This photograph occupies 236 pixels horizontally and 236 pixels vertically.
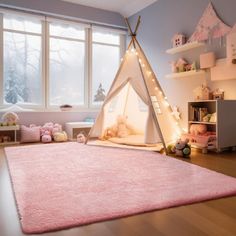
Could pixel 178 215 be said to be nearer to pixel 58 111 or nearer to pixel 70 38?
pixel 58 111

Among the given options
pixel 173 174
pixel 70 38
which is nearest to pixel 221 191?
pixel 173 174

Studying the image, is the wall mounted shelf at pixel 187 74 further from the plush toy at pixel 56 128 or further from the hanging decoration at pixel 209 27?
the plush toy at pixel 56 128

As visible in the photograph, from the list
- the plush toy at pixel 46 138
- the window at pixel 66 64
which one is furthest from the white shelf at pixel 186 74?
the plush toy at pixel 46 138

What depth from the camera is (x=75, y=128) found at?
482 cm

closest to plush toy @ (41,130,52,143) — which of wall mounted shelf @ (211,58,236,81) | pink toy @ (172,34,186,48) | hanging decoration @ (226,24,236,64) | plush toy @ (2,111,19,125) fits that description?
plush toy @ (2,111,19,125)

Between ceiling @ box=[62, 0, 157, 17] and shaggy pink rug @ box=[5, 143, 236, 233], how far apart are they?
3381 mm

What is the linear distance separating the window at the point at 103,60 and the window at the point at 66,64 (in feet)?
0.85

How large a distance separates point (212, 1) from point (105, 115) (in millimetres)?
2410

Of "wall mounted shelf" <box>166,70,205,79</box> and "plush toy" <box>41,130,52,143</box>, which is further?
"plush toy" <box>41,130,52,143</box>

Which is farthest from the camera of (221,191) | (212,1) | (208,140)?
(212,1)

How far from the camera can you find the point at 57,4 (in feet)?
16.3

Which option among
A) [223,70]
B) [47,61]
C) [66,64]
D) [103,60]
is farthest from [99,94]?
[223,70]

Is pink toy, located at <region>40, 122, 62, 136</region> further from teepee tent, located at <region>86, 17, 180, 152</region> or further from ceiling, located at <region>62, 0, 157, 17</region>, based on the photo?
ceiling, located at <region>62, 0, 157, 17</region>

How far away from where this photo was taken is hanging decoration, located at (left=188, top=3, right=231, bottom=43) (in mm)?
3615
